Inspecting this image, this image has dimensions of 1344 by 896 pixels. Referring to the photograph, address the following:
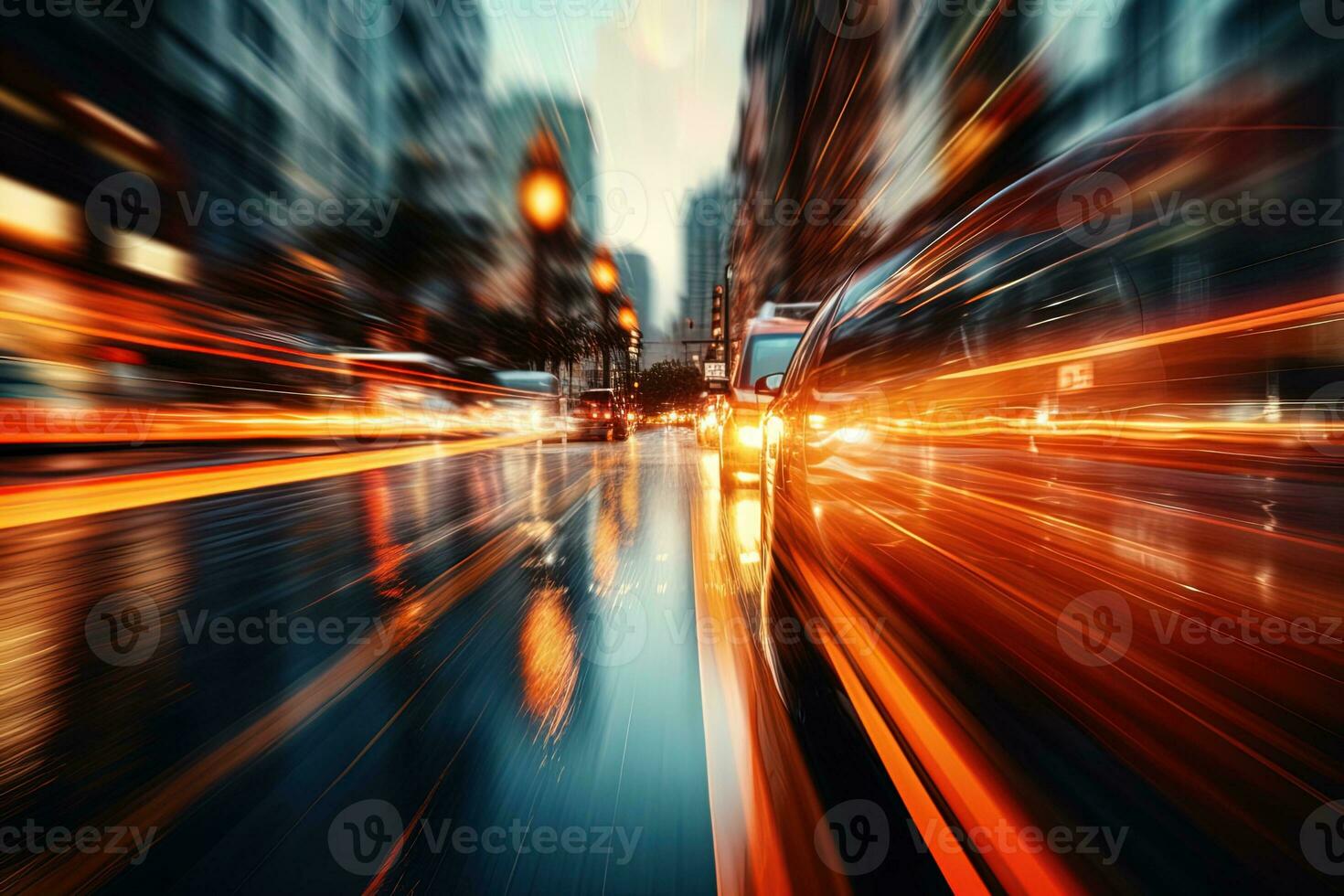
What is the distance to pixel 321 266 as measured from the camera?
17.5m

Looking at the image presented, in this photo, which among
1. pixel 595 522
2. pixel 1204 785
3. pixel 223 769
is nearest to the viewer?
pixel 1204 785

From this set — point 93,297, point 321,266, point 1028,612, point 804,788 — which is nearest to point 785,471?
point 1028,612

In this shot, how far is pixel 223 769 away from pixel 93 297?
1085 cm

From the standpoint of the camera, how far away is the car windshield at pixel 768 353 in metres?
7.60

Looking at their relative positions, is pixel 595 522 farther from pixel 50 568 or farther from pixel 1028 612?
pixel 1028 612
